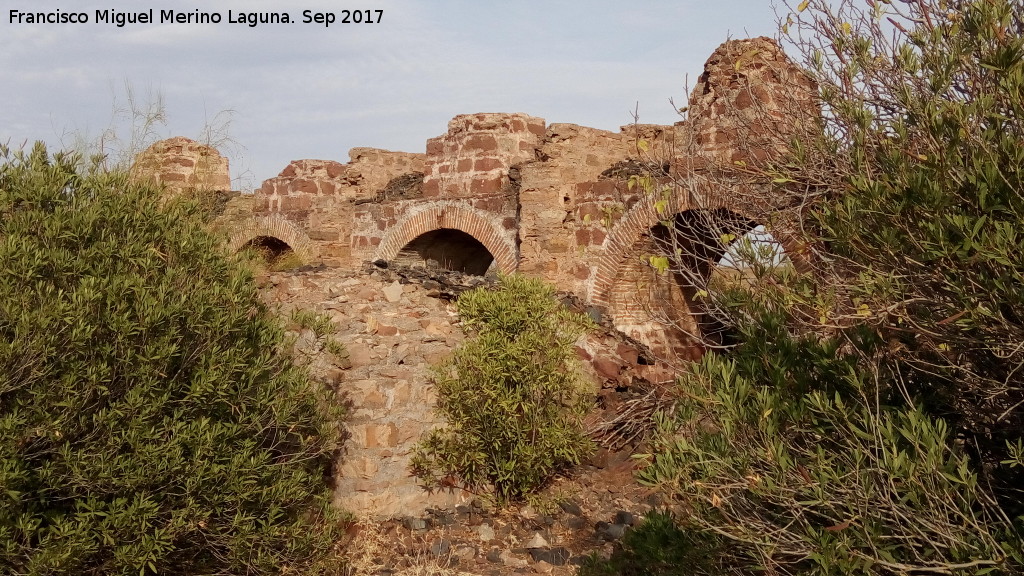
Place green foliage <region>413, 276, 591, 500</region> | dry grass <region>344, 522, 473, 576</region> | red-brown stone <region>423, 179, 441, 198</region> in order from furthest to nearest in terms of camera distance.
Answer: red-brown stone <region>423, 179, 441, 198</region>
green foliage <region>413, 276, 591, 500</region>
dry grass <region>344, 522, 473, 576</region>

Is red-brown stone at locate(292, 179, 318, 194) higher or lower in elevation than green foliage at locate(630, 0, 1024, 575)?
higher

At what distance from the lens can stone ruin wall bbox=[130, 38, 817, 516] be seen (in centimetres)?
598

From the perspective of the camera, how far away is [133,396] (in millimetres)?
→ 4027

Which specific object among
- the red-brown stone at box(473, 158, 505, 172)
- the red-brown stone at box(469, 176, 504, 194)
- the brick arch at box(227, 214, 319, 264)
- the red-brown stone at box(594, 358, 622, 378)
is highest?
the red-brown stone at box(473, 158, 505, 172)

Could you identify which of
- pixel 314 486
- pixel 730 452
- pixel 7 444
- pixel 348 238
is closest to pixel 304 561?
pixel 314 486

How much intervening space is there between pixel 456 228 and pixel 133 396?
9305 millimetres

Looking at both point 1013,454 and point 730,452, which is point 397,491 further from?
point 1013,454

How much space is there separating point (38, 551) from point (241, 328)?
1325 mm

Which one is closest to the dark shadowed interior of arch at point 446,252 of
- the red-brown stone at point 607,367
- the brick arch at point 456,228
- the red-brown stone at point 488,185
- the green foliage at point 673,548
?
the brick arch at point 456,228

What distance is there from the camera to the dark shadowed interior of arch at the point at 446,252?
46.0ft

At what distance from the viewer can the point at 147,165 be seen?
32.9ft

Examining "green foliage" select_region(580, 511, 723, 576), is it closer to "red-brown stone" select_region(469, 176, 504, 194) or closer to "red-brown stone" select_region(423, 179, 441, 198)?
"red-brown stone" select_region(469, 176, 504, 194)

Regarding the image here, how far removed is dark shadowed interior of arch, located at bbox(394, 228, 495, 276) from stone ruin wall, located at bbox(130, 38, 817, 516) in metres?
0.21

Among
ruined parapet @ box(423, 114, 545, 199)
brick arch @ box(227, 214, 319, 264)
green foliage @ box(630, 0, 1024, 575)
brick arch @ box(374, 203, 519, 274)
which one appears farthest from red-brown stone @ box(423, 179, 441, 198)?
green foliage @ box(630, 0, 1024, 575)
